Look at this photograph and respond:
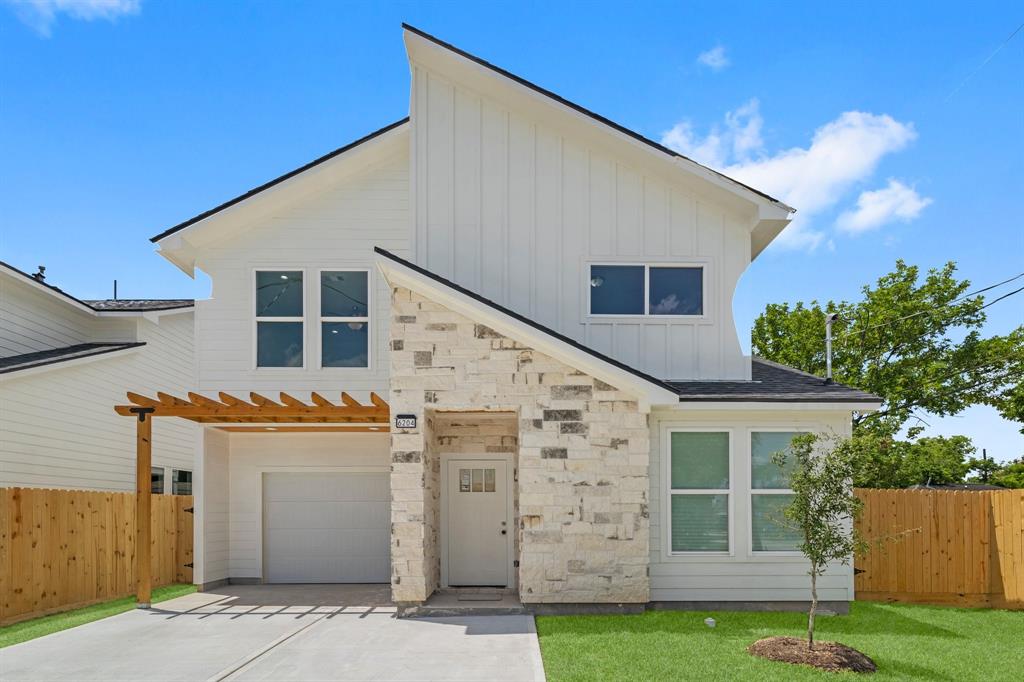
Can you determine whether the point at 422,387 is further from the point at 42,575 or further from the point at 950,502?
the point at 950,502

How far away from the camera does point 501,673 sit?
7.30 meters

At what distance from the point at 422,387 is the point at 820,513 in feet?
17.2

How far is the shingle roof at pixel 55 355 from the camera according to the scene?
13.3 m

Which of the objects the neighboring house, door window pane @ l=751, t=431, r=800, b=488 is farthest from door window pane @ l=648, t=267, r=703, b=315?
the neighboring house

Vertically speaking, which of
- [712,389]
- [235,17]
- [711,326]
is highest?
[235,17]

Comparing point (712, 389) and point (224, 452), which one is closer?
point (712, 389)

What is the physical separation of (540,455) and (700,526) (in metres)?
2.58

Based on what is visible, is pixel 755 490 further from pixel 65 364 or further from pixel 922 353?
pixel 922 353

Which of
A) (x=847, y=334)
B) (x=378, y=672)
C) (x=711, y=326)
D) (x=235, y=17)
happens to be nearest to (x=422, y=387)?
(x=378, y=672)

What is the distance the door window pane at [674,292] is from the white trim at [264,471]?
608 cm

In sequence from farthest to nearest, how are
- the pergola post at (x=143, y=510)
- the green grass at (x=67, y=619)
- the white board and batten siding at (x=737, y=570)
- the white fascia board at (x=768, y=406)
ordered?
the pergola post at (x=143, y=510), the white board and batten siding at (x=737, y=570), the white fascia board at (x=768, y=406), the green grass at (x=67, y=619)

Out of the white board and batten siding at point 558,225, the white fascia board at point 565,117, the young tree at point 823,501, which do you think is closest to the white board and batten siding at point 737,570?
the white board and batten siding at point 558,225

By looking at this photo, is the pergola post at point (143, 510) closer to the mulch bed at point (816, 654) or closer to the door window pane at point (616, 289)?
the door window pane at point (616, 289)

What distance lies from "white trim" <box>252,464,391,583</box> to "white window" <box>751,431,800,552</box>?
22.4ft
